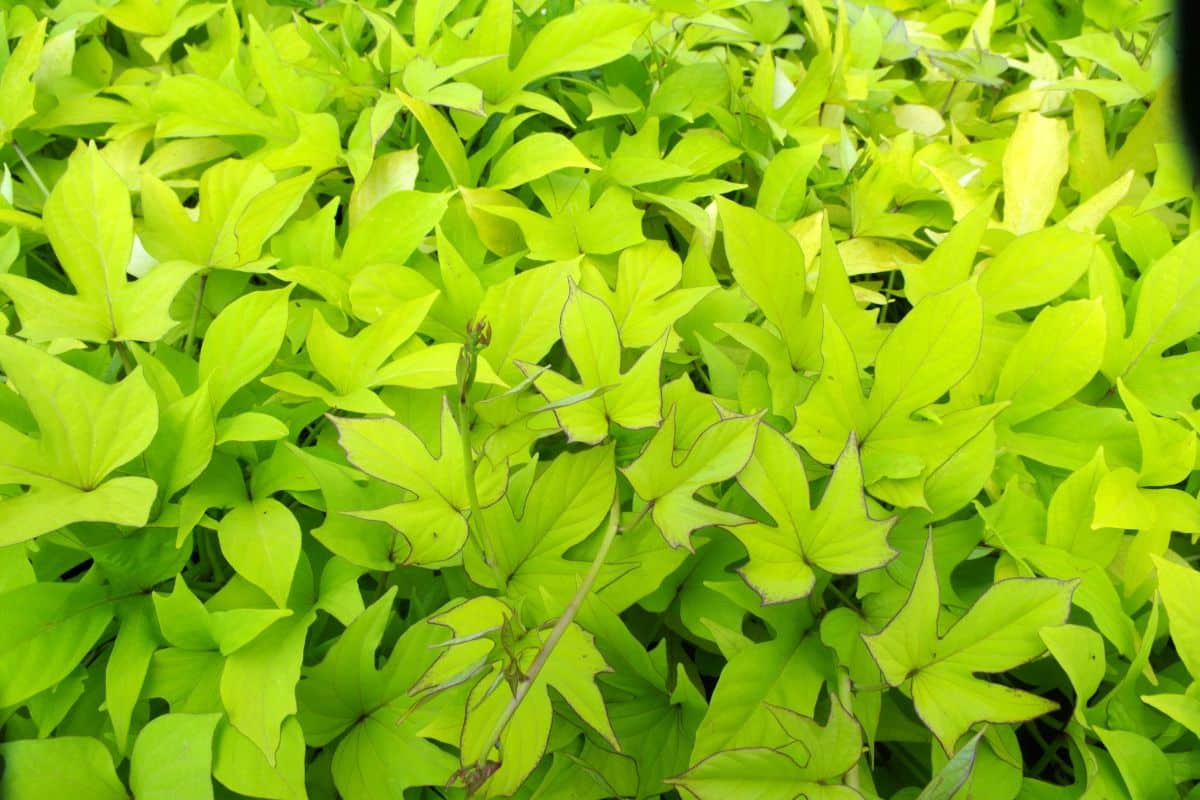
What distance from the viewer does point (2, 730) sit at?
1.86 ft

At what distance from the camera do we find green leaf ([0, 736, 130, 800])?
0.52 meters

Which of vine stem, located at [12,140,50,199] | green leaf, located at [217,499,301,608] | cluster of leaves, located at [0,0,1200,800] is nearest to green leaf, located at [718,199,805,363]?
cluster of leaves, located at [0,0,1200,800]

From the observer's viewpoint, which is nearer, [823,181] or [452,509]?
[452,509]

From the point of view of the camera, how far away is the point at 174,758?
0.52 metres

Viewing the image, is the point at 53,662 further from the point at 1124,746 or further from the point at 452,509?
the point at 1124,746

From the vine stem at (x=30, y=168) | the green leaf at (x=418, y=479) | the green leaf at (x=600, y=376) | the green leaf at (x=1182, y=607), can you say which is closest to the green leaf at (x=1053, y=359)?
the green leaf at (x=1182, y=607)

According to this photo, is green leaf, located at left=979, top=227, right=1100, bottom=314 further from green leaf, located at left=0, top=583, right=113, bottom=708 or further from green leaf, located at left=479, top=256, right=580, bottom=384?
green leaf, located at left=0, top=583, right=113, bottom=708

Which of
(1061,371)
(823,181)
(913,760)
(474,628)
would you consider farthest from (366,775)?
(823,181)

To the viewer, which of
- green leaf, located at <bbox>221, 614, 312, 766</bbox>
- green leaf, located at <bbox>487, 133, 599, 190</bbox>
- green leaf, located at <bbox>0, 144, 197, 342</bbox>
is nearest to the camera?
green leaf, located at <bbox>221, 614, 312, 766</bbox>

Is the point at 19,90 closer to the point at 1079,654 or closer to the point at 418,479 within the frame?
the point at 418,479

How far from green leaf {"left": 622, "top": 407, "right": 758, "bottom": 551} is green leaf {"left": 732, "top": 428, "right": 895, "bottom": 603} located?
0.02 metres

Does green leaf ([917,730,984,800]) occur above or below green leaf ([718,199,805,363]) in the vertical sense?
below

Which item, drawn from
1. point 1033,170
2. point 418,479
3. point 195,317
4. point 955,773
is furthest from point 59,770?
point 1033,170

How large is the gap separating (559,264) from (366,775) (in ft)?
1.25
